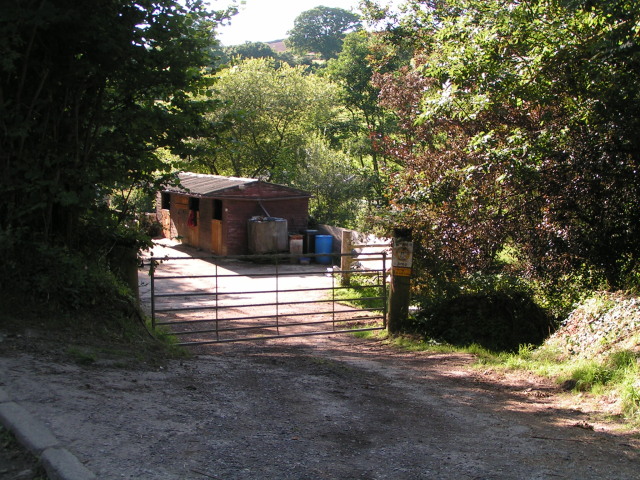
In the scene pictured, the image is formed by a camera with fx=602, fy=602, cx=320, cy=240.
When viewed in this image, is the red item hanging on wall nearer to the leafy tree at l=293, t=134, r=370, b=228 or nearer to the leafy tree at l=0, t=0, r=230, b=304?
the leafy tree at l=293, t=134, r=370, b=228

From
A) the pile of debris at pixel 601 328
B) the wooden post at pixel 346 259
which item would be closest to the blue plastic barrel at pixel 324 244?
the wooden post at pixel 346 259

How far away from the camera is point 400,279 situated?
1109 cm

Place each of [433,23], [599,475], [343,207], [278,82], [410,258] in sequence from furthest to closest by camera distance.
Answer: [278,82] → [343,207] → [433,23] → [410,258] → [599,475]

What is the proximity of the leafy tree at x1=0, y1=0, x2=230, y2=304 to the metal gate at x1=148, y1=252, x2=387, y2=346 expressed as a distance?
1588mm

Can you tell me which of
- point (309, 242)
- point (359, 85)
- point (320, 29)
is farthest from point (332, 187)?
point (320, 29)

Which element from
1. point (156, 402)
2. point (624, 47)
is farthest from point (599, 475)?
point (624, 47)

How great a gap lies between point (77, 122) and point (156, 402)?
12.8 feet

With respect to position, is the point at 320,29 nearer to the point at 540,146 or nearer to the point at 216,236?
the point at 216,236

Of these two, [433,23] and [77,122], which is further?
[433,23]

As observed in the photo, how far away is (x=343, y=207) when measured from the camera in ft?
93.2

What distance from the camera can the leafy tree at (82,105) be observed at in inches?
267

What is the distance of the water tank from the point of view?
22.5 meters

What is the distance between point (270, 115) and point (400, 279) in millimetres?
23388

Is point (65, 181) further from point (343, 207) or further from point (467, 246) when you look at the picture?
point (343, 207)
